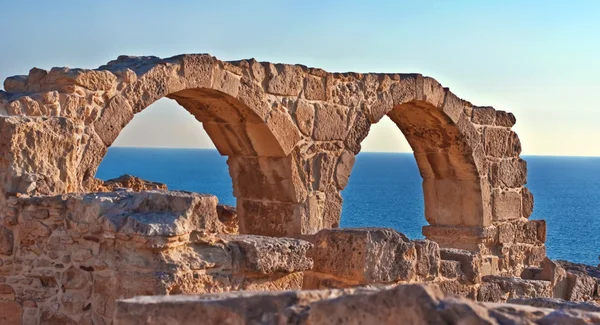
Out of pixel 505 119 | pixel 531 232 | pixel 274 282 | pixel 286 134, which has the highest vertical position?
pixel 505 119

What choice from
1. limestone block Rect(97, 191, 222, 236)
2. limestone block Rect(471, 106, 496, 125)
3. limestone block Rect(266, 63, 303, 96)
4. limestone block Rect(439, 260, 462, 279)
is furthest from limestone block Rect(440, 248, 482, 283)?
limestone block Rect(471, 106, 496, 125)

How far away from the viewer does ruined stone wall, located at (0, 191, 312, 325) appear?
4652mm

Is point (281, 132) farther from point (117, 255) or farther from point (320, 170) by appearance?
point (117, 255)

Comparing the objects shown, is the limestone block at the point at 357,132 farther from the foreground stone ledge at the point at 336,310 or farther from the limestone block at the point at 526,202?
the foreground stone ledge at the point at 336,310

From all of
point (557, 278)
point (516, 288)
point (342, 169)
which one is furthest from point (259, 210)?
point (557, 278)

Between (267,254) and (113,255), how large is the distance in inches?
36.8

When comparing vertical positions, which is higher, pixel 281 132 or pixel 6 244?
pixel 281 132

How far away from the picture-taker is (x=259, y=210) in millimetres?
9445

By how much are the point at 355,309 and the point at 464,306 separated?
0.33m

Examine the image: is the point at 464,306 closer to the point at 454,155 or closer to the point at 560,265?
the point at 560,265

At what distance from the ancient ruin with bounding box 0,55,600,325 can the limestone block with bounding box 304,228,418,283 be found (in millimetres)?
11

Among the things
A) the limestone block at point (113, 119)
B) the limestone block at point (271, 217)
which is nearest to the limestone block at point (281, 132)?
the limestone block at point (271, 217)

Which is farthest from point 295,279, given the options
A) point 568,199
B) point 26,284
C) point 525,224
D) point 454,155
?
point 568,199

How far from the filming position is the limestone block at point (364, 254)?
592 centimetres
